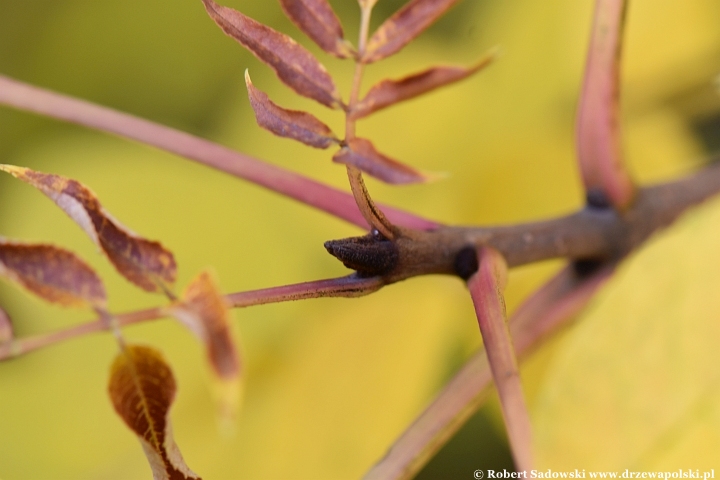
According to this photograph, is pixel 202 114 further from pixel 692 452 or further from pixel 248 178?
pixel 692 452

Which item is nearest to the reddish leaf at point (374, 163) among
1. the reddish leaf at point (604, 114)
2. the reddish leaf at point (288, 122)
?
the reddish leaf at point (288, 122)

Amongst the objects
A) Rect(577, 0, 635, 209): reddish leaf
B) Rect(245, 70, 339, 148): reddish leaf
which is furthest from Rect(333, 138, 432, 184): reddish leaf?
Rect(577, 0, 635, 209): reddish leaf

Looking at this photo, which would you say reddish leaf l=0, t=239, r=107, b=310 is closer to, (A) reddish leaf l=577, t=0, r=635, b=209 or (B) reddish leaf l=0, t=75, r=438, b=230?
(B) reddish leaf l=0, t=75, r=438, b=230

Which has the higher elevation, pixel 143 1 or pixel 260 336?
pixel 143 1

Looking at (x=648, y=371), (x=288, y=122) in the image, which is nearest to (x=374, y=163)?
(x=288, y=122)

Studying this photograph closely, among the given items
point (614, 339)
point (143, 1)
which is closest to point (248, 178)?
point (614, 339)

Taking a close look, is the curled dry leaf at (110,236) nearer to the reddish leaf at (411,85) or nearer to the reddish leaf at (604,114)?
the reddish leaf at (411,85)
